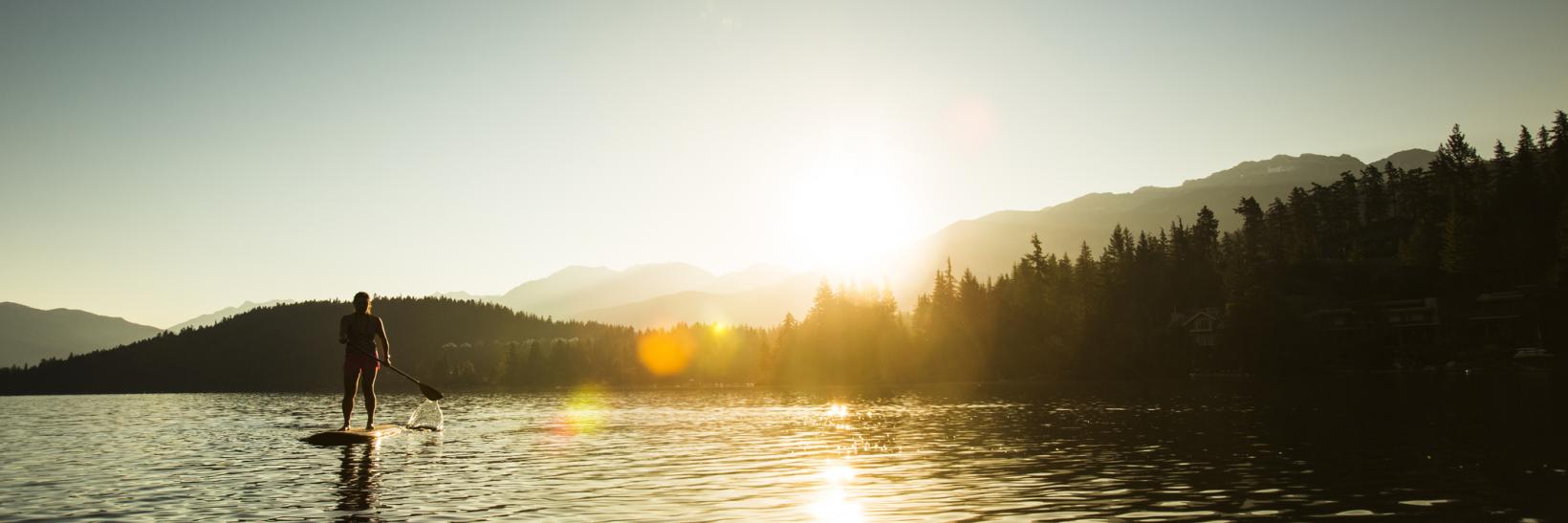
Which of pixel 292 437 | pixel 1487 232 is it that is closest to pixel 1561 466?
pixel 292 437

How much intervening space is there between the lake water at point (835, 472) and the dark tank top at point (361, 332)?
11.0ft

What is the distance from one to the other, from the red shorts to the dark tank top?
164mm

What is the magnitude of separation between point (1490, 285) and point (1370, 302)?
1696 cm

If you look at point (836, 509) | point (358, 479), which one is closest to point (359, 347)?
point (358, 479)

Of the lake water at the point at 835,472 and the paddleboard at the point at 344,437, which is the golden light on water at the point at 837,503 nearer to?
the lake water at the point at 835,472

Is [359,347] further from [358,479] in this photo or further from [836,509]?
[836,509]

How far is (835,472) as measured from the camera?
71.6 ft

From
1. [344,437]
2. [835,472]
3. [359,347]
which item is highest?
[359,347]

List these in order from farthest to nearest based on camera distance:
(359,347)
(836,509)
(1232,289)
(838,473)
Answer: (1232,289)
(359,347)
(838,473)
(836,509)

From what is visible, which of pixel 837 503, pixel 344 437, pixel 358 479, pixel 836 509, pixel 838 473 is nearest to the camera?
pixel 836 509

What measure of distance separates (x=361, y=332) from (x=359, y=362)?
41.0 inches

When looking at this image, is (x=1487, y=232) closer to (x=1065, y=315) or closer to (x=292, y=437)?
(x=1065, y=315)

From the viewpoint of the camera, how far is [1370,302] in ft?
475

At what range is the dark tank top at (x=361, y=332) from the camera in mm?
28344
